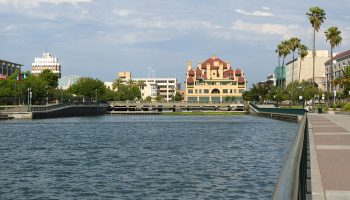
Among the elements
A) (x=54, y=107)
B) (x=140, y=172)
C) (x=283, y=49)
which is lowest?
(x=140, y=172)

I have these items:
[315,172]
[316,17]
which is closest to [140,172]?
[315,172]

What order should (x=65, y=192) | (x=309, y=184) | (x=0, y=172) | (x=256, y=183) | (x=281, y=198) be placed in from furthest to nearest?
(x=0, y=172)
(x=256, y=183)
(x=65, y=192)
(x=309, y=184)
(x=281, y=198)

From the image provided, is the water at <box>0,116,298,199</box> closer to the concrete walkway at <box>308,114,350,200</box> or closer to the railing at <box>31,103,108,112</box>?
the concrete walkway at <box>308,114,350,200</box>

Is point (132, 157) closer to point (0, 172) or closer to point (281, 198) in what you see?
point (0, 172)

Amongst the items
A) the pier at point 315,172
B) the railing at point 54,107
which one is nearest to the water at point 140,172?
the pier at point 315,172

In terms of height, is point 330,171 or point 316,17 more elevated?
point 316,17

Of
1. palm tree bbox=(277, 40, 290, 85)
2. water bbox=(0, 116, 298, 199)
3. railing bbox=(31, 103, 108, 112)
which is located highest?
palm tree bbox=(277, 40, 290, 85)

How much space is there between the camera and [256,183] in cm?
2588

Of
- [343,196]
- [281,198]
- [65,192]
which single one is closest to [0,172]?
[65,192]

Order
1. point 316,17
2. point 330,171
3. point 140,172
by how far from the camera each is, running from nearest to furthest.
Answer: point 330,171 → point 140,172 → point 316,17

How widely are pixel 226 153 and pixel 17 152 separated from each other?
16897mm

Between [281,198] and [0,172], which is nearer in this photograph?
[281,198]

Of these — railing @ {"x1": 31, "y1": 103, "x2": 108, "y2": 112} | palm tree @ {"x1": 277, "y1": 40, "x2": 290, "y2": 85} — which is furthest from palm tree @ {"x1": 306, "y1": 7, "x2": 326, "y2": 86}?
railing @ {"x1": 31, "y1": 103, "x2": 108, "y2": 112}

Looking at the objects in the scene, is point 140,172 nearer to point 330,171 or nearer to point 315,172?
point 330,171
